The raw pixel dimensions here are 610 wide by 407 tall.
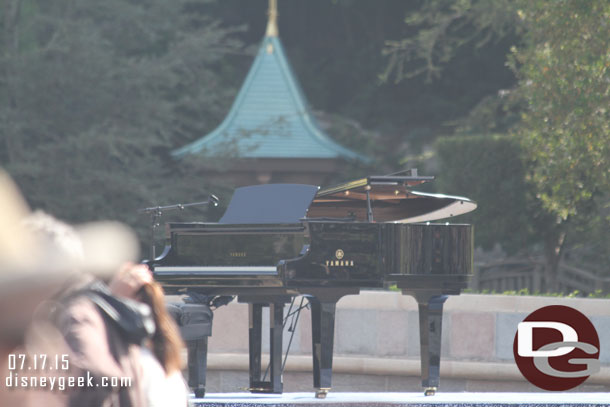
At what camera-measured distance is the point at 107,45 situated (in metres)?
26.1

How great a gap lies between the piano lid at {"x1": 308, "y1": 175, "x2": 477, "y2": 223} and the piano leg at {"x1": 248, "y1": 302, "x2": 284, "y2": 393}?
3.60 feet

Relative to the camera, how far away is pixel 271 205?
9.88 m

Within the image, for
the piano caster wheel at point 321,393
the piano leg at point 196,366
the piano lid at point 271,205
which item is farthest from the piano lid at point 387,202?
the piano leg at point 196,366

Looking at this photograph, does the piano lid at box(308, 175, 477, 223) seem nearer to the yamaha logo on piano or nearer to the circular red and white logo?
the yamaha logo on piano

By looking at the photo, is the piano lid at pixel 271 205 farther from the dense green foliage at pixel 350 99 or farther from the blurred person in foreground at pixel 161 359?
the blurred person in foreground at pixel 161 359

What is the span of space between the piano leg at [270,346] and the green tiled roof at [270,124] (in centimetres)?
1510

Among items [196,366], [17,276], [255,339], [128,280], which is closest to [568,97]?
[255,339]

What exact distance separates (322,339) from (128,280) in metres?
5.23

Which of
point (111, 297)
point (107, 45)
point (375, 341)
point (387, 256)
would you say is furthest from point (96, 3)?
point (111, 297)

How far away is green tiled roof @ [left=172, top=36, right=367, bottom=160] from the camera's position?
25562mm

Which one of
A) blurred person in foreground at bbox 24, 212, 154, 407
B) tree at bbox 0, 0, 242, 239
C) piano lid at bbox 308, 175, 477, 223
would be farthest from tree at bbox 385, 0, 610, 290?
blurred person in foreground at bbox 24, 212, 154, 407

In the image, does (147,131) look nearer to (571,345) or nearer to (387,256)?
(571,345)

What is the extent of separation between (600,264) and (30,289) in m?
18.9

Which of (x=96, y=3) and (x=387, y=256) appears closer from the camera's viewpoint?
(x=387, y=256)
